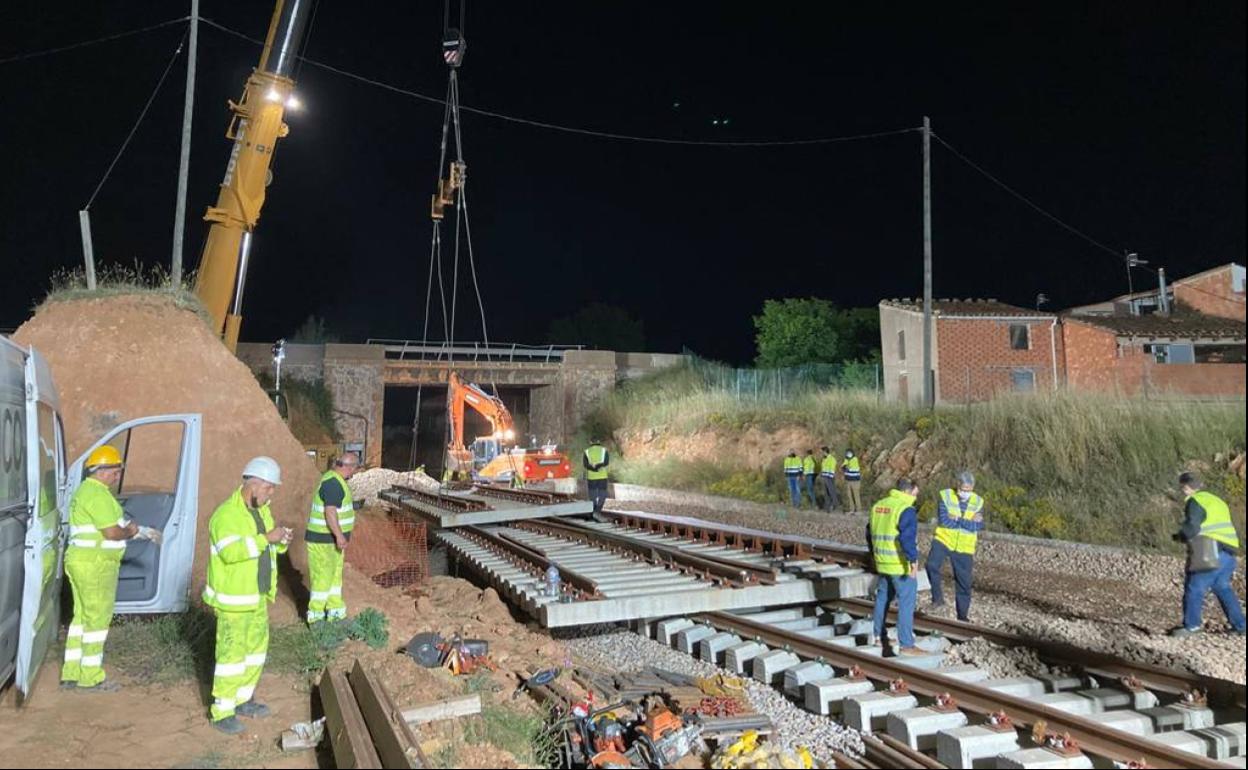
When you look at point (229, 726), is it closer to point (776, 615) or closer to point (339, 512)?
point (339, 512)

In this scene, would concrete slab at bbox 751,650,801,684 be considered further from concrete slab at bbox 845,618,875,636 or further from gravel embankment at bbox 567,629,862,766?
concrete slab at bbox 845,618,875,636

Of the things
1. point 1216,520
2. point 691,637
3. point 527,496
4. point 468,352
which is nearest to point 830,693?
point 691,637

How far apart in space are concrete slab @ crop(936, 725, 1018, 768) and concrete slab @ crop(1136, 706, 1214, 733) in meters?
1.08

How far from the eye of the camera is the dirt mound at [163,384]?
10531 millimetres

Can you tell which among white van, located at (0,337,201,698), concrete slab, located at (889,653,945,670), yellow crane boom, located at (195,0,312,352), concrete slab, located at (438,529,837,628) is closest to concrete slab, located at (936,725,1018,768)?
concrete slab, located at (889,653,945,670)

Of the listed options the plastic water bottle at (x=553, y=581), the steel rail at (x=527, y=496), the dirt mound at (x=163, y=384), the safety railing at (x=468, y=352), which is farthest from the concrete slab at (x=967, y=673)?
the safety railing at (x=468, y=352)

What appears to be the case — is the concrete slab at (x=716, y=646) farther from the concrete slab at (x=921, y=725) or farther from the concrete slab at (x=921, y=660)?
the concrete slab at (x=921, y=725)

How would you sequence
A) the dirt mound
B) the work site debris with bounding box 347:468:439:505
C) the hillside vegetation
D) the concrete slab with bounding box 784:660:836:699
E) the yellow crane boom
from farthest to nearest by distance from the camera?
the work site debris with bounding box 347:468:439:505 < the yellow crane boom < the dirt mound < the concrete slab with bounding box 784:660:836:699 < the hillside vegetation

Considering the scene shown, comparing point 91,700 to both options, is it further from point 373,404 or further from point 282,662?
point 373,404

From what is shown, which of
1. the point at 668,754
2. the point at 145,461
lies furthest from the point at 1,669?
the point at 145,461

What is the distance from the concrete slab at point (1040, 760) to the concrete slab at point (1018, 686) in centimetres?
109

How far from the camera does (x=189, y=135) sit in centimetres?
1252

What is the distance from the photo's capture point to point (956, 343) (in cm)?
2083

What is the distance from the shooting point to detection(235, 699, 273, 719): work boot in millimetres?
5254
